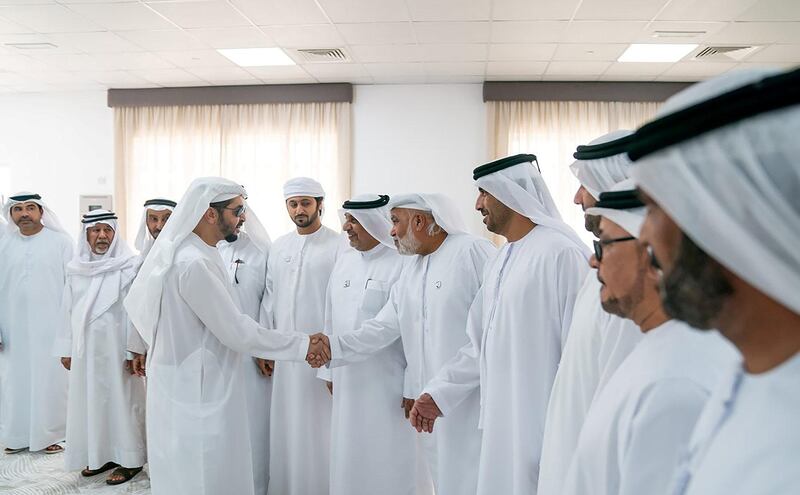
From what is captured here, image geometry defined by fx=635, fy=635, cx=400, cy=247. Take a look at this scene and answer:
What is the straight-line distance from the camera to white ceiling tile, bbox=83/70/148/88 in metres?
7.67

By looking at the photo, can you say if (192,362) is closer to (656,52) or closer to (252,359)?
(252,359)

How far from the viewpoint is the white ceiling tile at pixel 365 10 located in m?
5.26

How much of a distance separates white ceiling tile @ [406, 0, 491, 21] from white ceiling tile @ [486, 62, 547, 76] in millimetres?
1605

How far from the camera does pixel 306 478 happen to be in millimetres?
3803

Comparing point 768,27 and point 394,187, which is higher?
point 768,27

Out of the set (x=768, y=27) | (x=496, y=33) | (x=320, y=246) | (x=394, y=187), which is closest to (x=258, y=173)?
(x=394, y=187)

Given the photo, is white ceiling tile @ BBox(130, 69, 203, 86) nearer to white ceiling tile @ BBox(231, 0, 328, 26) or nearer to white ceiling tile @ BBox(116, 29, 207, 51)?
white ceiling tile @ BBox(116, 29, 207, 51)

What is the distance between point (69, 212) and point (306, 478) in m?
6.52

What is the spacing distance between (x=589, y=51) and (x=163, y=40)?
4310mm

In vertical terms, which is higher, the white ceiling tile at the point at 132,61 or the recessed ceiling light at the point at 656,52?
the white ceiling tile at the point at 132,61

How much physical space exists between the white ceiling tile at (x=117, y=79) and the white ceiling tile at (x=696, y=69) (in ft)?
21.0

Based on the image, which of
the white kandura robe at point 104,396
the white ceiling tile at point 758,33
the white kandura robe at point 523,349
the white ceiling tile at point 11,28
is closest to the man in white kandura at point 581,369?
the white kandura robe at point 523,349

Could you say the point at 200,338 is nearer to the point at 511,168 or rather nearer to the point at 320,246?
the point at 320,246

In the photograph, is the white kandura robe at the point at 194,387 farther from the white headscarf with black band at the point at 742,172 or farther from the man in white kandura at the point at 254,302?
the white headscarf with black band at the point at 742,172
